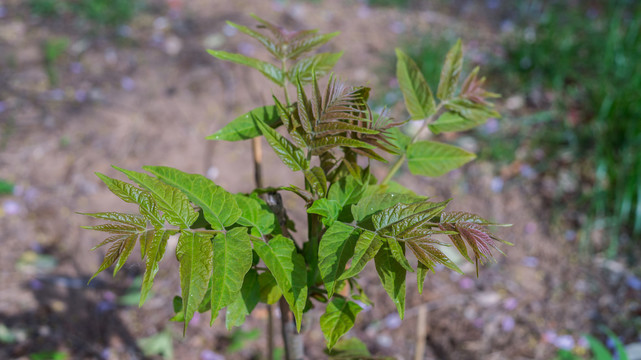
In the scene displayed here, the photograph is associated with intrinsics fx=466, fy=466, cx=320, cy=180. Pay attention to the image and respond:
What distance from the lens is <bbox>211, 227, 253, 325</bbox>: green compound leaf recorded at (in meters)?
0.62

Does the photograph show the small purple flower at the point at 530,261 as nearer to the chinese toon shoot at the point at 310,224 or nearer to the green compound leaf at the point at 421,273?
the chinese toon shoot at the point at 310,224

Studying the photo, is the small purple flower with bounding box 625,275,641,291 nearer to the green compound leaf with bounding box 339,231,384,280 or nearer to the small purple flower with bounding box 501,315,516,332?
the small purple flower with bounding box 501,315,516,332

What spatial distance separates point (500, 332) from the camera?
2.24 meters

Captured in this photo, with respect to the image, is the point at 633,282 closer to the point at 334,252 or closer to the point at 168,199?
the point at 334,252

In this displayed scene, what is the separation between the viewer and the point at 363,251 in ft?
2.08

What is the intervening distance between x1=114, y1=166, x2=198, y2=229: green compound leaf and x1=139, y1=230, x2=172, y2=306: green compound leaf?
24 millimetres

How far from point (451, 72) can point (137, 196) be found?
0.62 meters

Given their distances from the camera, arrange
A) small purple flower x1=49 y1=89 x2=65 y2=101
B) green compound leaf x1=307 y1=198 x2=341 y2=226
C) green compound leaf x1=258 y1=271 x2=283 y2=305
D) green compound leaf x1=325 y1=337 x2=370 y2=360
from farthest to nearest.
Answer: small purple flower x1=49 y1=89 x2=65 y2=101 → green compound leaf x1=325 y1=337 x2=370 y2=360 → green compound leaf x1=258 y1=271 x2=283 y2=305 → green compound leaf x1=307 y1=198 x2=341 y2=226

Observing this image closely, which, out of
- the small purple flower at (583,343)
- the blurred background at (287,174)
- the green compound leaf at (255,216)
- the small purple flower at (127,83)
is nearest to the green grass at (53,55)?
the blurred background at (287,174)

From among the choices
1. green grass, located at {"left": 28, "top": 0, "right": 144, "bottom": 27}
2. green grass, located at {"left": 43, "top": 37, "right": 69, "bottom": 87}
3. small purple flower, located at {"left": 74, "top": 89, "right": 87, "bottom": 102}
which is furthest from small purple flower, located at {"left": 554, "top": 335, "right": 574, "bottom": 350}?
green grass, located at {"left": 28, "top": 0, "right": 144, "bottom": 27}

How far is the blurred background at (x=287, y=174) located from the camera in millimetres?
2160

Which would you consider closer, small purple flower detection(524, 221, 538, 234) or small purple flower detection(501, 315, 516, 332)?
small purple flower detection(501, 315, 516, 332)

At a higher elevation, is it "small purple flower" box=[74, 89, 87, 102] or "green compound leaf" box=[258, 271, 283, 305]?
"small purple flower" box=[74, 89, 87, 102]

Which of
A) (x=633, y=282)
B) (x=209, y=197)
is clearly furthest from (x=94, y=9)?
(x=633, y=282)
